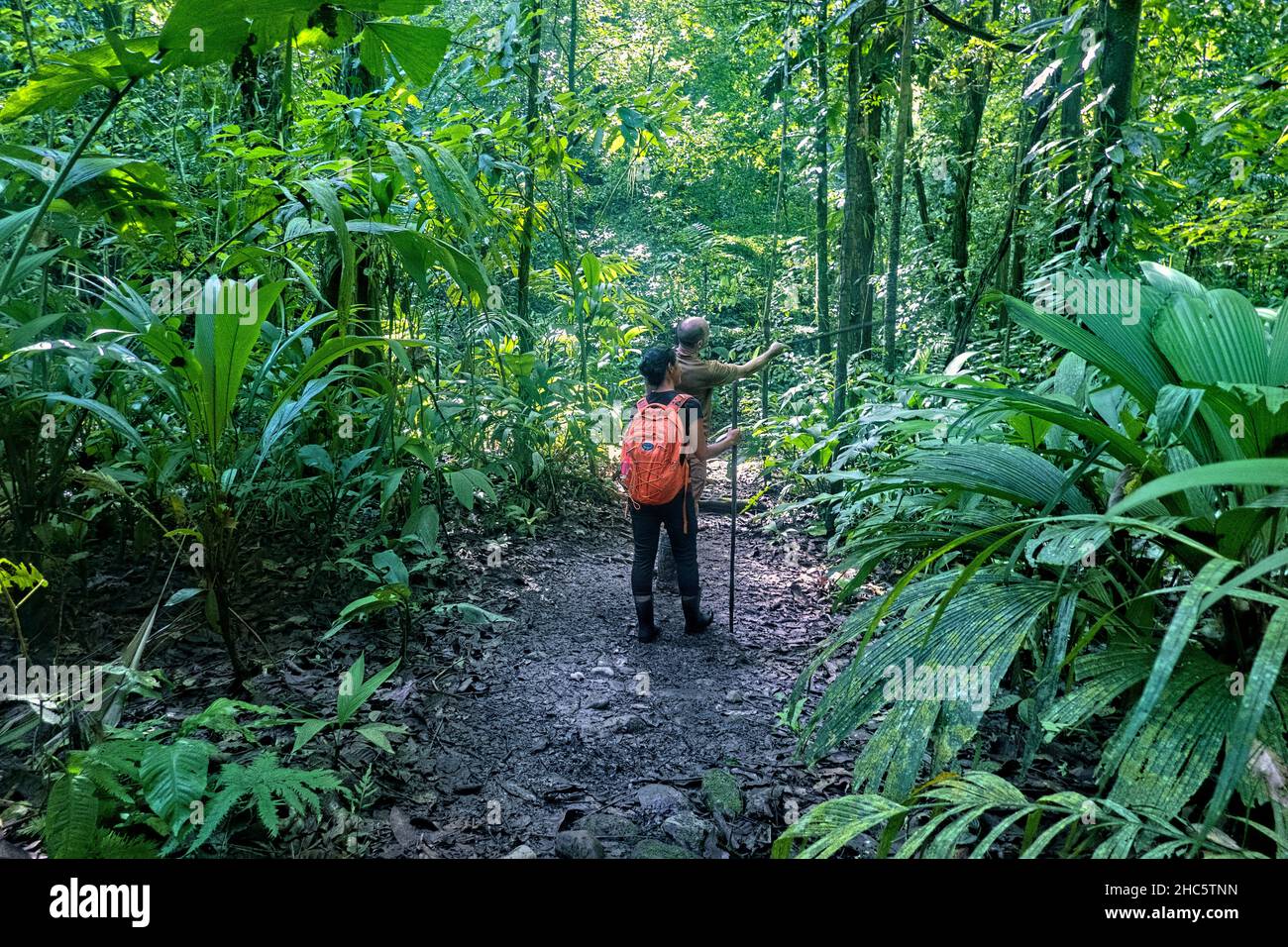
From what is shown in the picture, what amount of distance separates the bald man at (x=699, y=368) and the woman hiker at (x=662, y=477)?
0.44 meters

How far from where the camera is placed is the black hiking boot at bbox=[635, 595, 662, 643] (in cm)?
330

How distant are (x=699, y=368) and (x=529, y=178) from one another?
1.81 metres

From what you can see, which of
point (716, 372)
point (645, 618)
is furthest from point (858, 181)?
point (645, 618)

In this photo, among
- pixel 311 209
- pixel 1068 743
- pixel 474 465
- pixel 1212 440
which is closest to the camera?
pixel 1212 440

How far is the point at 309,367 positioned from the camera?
85.8 inches

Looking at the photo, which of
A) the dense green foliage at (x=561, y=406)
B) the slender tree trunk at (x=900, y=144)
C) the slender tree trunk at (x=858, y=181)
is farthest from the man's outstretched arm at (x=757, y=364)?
the slender tree trunk at (x=858, y=181)

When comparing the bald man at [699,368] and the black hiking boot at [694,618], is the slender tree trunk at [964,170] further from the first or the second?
the black hiking boot at [694,618]

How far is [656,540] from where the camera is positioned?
3.38 m

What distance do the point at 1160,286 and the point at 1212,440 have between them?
558 millimetres

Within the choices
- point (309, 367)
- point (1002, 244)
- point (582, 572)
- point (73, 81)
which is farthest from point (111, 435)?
point (1002, 244)

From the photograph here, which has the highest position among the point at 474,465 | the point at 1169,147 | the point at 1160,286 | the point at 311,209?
the point at 1169,147

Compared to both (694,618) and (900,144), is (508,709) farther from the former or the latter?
(900,144)

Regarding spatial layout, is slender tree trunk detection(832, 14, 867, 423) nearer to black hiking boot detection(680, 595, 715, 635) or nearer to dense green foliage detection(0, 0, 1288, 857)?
dense green foliage detection(0, 0, 1288, 857)

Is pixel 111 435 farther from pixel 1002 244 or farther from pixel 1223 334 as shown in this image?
pixel 1002 244
